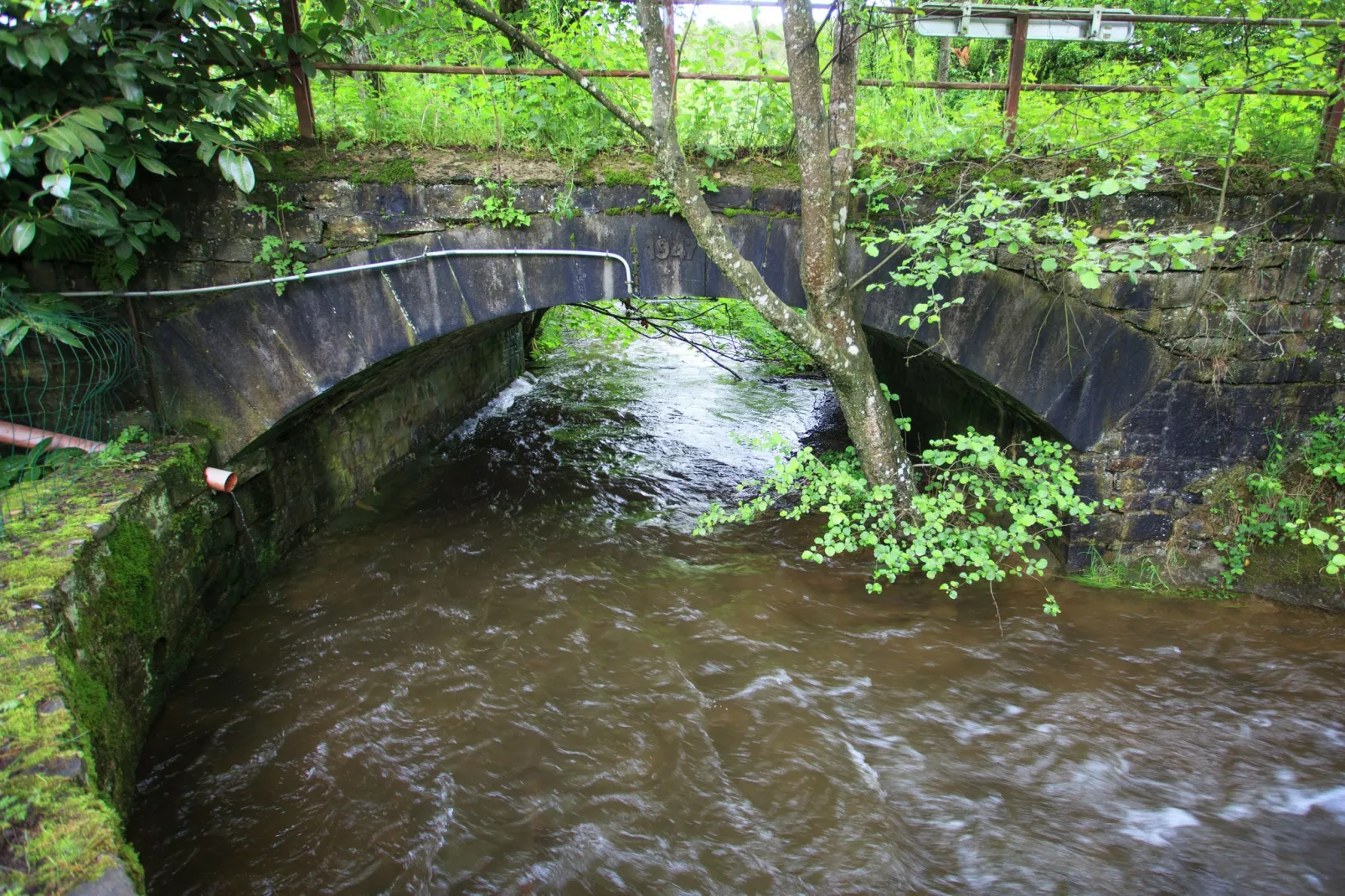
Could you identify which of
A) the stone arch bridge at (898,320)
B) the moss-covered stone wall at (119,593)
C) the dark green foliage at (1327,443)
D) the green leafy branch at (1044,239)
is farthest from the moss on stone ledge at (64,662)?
the dark green foliage at (1327,443)

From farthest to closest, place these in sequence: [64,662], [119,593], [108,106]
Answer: [108,106]
[119,593]
[64,662]

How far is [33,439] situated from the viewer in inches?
141

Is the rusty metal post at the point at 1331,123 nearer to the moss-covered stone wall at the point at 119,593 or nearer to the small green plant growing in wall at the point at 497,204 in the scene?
the small green plant growing in wall at the point at 497,204

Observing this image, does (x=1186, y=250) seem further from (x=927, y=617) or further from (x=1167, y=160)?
(x=927, y=617)

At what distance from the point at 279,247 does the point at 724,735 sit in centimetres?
343

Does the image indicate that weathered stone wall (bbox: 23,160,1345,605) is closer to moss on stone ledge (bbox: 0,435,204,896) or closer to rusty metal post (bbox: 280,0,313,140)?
rusty metal post (bbox: 280,0,313,140)

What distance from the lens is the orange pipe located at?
139 inches

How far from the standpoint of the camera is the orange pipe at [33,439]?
11.6ft

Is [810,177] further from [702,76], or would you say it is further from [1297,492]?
[1297,492]

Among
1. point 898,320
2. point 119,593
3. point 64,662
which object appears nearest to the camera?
point 64,662

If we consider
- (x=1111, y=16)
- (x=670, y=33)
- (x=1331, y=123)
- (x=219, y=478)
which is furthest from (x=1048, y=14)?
(x=219, y=478)

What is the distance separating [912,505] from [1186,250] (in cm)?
183

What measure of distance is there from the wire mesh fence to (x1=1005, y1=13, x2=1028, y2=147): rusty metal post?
15.8 ft

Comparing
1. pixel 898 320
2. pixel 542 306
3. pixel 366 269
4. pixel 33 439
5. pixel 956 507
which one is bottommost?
pixel 956 507
